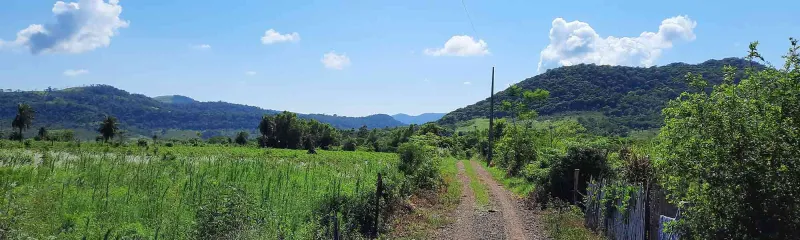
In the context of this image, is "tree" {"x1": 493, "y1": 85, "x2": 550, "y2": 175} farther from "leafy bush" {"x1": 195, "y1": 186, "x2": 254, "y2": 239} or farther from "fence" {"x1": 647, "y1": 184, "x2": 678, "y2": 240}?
"leafy bush" {"x1": 195, "y1": 186, "x2": 254, "y2": 239}

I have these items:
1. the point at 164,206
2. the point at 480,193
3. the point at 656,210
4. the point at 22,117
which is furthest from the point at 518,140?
the point at 22,117

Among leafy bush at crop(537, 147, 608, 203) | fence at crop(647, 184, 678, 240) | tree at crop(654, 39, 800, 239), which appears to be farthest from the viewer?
leafy bush at crop(537, 147, 608, 203)

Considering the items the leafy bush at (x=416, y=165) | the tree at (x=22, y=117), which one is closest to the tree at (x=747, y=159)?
the leafy bush at (x=416, y=165)

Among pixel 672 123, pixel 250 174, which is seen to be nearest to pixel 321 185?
pixel 250 174

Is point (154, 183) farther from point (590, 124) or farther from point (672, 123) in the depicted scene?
point (590, 124)

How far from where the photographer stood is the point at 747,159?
5.77 meters

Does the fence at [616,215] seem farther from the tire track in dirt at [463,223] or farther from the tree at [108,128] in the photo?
the tree at [108,128]

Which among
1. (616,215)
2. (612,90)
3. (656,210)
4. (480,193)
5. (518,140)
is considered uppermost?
(612,90)

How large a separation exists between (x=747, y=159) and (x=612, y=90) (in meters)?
151

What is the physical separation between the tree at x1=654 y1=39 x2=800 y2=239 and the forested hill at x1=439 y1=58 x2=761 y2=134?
109 metres

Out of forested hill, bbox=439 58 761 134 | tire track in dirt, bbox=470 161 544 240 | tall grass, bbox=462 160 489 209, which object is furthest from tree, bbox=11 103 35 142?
forested hill, bbox=439 58 761 134

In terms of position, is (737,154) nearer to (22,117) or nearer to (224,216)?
(224,216)

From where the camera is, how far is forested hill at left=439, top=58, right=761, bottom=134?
117 metres

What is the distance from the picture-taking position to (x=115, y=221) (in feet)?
32.5
